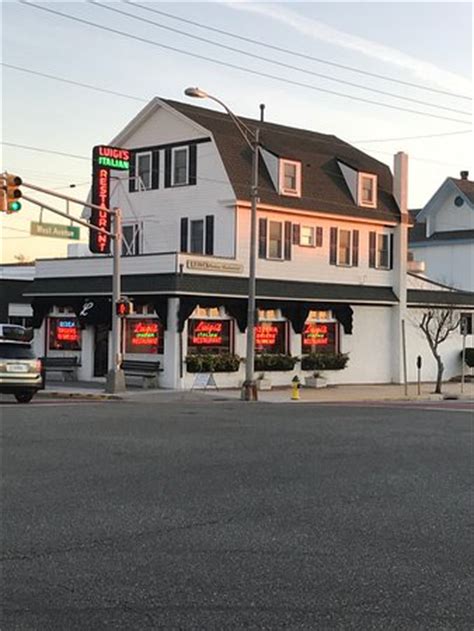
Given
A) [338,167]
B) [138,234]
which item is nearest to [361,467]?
[138,234]

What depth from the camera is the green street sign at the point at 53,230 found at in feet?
105

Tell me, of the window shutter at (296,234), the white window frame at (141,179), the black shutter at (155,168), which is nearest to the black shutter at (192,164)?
the black shutter at (155,168)

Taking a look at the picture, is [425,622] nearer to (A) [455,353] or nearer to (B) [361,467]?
(B) [361,467]

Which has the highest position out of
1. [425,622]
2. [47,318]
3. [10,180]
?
[10,180]

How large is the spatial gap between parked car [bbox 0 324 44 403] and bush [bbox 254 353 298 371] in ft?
38.0

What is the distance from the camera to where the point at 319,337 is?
36844 mm

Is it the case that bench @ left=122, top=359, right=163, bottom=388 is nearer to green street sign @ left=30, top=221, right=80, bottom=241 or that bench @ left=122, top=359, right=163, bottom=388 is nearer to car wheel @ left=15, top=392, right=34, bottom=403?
green street sign @ left=30, top=221, right=80, bottom=241

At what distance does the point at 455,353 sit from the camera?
43.0m

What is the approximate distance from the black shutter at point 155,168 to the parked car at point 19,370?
14074mm

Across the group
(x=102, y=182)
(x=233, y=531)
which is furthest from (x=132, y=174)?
(x=233, y=531)

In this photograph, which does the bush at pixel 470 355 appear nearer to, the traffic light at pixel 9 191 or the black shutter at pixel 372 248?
the black shutter at pixel 372 248

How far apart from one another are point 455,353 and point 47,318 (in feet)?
65.3

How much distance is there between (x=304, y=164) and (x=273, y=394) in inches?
430

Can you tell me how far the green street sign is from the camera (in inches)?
1256
